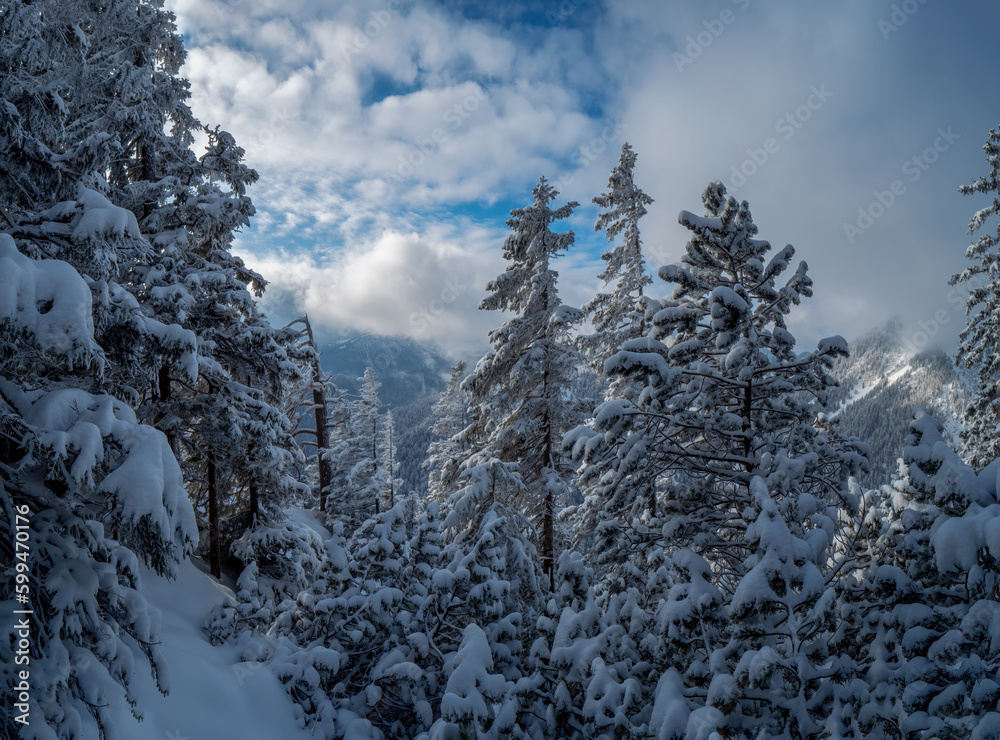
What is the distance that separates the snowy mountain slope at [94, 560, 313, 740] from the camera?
5.18m

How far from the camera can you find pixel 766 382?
18.4 feet

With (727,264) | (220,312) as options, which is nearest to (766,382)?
(727,264)

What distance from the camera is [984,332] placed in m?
14.7

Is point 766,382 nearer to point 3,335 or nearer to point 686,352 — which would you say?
point 686,352

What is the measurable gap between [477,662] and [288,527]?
9489mm

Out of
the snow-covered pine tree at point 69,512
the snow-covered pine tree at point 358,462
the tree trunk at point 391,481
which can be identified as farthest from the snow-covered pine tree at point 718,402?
the tree trunk at point 391,481

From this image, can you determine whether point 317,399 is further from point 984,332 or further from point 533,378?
point 984,332

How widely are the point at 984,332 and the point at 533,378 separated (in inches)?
572

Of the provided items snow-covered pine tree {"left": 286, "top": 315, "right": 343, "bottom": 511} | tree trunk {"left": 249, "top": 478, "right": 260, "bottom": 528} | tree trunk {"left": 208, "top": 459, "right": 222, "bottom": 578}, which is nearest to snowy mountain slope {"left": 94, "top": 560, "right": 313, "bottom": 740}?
tree trunk {"left": 208, "top": 459, "right": 222, "bottom": 578}

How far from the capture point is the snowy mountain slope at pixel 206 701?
17.0 ft

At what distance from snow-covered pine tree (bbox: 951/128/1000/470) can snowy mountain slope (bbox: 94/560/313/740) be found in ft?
62.5

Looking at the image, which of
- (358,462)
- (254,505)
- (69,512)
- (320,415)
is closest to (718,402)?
(69,512)

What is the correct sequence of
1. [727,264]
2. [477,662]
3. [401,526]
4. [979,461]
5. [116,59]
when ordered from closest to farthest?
[477,662] → [727,264] → [401,526] → [116,59] → [979,461]

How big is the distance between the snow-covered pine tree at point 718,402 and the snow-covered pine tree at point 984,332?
13.4m
